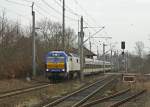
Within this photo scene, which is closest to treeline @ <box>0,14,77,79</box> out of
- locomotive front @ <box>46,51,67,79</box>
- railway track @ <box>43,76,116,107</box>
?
locomotive front @ <box>46,51,67,79</box>

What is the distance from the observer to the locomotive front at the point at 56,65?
44750mm

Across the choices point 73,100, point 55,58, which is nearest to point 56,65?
point 55,58

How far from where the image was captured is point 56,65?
45.1 m

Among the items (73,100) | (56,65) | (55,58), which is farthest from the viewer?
(55,58)

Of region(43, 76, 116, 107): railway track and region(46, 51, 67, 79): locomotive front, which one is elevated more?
region(46, 51, 67, 79): locomotive front

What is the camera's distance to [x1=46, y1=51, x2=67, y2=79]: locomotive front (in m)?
44.8

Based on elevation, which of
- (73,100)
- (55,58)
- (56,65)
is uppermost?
(55,58)

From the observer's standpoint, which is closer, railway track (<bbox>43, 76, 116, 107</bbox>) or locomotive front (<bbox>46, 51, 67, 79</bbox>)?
railway track (<bbox>43, 76, 116, 107</bbox>)

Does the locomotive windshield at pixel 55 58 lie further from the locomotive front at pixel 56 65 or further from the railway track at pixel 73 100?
the railway track at pixel 73 100

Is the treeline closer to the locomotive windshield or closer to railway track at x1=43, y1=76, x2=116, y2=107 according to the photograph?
the locomotive windshield

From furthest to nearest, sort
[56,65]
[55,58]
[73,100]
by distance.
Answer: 1. [55,58]
2. [56,65]
3. [73,100]

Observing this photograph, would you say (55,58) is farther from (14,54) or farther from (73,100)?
(73,100)

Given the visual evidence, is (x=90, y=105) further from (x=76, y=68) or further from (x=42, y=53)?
(x=42, y=53)

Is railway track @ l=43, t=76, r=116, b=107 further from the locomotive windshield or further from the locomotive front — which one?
the locomotive windshield
